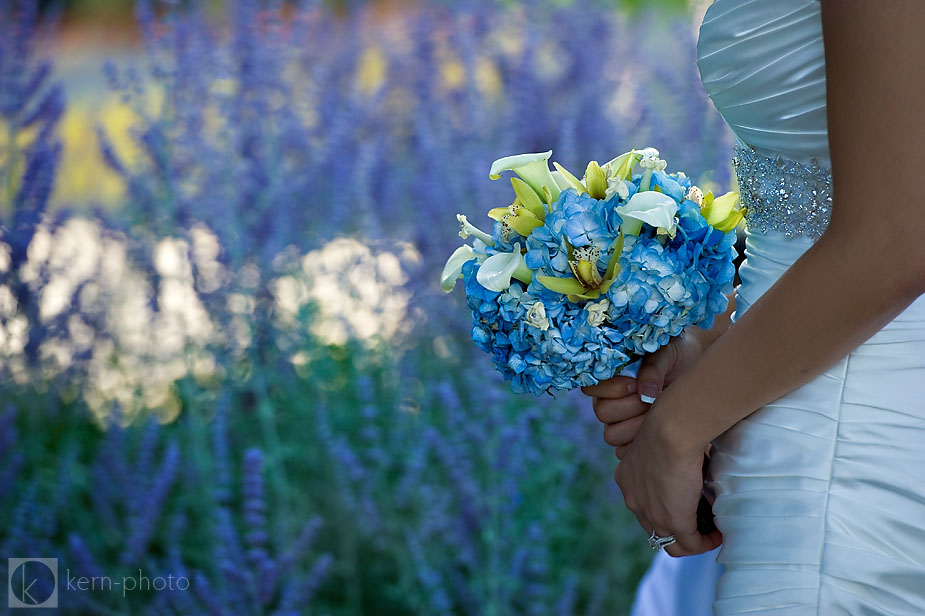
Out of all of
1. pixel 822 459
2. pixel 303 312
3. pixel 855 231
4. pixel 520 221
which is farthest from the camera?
pixel 303 312

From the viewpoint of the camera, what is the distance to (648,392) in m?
1.18

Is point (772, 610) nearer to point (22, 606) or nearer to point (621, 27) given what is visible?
point (22, 606)

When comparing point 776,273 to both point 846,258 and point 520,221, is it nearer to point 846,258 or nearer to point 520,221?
point 846,258

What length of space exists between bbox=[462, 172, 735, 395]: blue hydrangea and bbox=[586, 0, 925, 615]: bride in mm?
78

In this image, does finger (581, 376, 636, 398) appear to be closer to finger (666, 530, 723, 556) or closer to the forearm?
the forearm

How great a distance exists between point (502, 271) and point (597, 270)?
124 mm

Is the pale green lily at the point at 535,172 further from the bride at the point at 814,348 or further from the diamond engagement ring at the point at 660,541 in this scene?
the diamond engagement ring at the point at 660,541

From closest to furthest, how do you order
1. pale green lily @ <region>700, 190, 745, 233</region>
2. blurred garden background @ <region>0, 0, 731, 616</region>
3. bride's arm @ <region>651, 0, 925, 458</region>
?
bride's arm @ <region>651, 0, 925, 458</region> → pale green lily @ <region>700, 190, 745, 233</region> → blurred garden background @ <region>0, 0, 731, 616</region>

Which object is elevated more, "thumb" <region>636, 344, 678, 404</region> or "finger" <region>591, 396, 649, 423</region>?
"thumb" <region>636, 344, 678, 404</region>

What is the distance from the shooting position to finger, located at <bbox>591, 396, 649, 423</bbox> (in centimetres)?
122

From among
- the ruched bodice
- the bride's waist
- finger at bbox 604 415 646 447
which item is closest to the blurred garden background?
finger at bbox 604 415 646 447

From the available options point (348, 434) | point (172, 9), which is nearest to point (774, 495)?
point (348, 434)

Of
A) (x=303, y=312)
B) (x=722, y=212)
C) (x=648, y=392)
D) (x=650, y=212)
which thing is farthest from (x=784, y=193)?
(x=303, y=312)

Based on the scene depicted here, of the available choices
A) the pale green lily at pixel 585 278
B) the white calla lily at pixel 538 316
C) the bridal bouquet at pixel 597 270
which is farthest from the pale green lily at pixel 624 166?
the white calla lily at pixel 538 316
